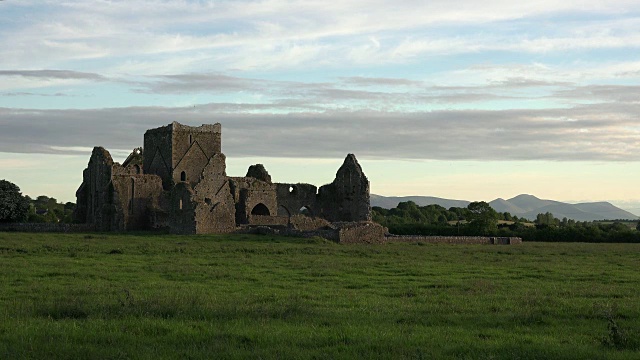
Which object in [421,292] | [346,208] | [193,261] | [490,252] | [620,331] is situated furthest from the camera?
[346,208]

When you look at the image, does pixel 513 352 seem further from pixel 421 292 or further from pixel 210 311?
pixel 421 292

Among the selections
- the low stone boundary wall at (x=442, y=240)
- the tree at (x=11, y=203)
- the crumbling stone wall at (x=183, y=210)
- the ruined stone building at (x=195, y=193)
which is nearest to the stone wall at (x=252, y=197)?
the ruined stone building at (x=195, y=193)

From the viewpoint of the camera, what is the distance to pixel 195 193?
5019 centimetres

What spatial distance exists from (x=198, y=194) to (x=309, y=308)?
36.0 meters

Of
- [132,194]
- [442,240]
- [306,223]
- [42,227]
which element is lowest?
[442,240]

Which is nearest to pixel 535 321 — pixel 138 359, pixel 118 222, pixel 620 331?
pixel 620 331

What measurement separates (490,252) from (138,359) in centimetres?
2897

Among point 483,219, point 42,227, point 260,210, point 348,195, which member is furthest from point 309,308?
point 483,219

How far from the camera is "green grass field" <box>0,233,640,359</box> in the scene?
486 inches

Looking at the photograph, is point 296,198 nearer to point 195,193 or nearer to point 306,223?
point 306,223

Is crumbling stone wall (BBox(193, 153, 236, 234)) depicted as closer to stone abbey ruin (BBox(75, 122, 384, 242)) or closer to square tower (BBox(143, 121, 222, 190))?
stone abbey ruin (BBox(75, 122, 384, 242))

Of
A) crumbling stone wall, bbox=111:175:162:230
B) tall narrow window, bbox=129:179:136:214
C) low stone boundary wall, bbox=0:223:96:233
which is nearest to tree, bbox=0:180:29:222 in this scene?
low stone boundary wall, bbox=0:223:96:233

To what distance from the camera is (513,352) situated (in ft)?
39.8

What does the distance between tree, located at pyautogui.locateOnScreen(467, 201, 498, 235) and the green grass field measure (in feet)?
95.7
